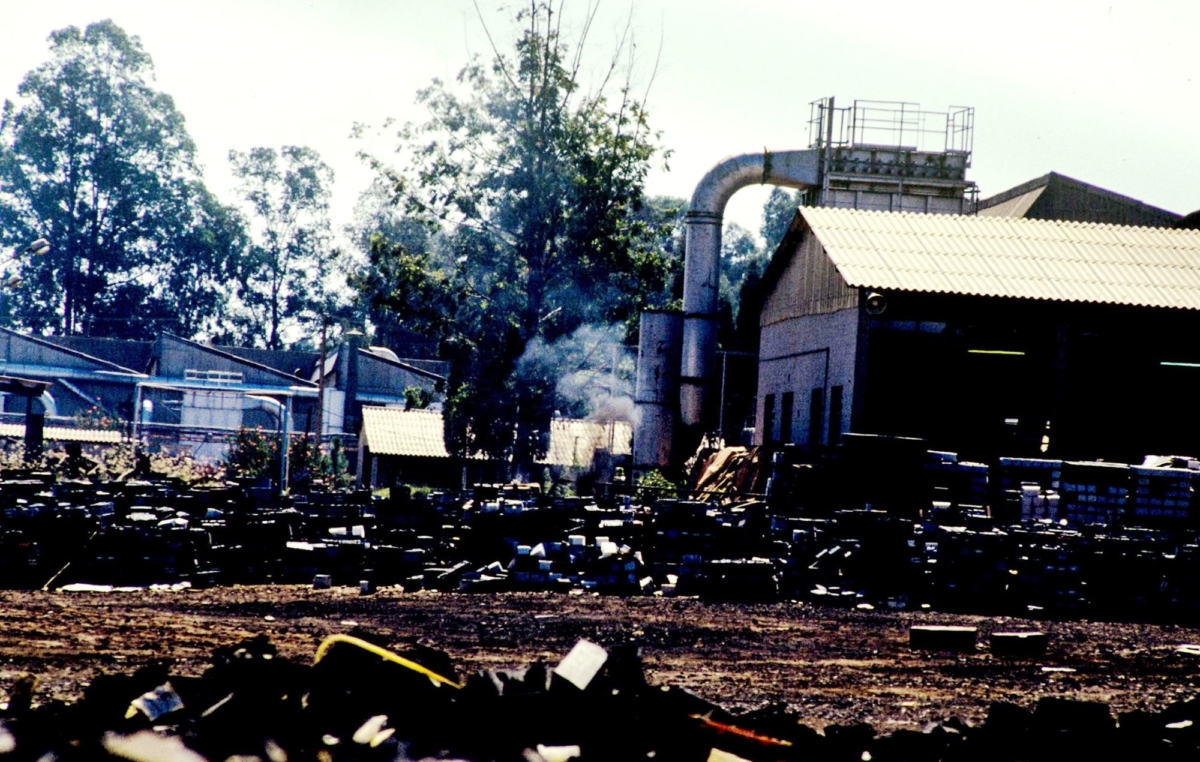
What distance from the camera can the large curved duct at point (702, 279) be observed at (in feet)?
108

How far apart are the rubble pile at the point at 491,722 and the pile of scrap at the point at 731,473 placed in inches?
654

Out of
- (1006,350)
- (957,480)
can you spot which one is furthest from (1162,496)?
(1006,350)

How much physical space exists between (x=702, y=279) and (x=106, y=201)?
4755cm

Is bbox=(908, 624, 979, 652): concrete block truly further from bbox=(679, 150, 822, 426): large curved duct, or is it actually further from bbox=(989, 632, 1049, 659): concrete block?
bbox=(679, 150, 822, 426): large curved duct

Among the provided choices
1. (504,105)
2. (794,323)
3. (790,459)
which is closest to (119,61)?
(504,105)

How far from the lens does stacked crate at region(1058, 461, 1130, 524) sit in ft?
68.2

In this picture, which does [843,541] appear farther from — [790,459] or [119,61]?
[119,61]

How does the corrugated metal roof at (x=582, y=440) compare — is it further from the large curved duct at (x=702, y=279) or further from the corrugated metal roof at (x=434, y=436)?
the large curved duct at (x=702, y=279)

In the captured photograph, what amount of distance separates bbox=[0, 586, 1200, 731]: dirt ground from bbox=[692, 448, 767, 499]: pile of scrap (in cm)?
894

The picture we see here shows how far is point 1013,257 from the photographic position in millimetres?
26875

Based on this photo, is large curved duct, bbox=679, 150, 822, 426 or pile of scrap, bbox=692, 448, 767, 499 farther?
→ large curved duct, bbox=679, 150, 822, 426

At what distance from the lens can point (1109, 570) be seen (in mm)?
17609

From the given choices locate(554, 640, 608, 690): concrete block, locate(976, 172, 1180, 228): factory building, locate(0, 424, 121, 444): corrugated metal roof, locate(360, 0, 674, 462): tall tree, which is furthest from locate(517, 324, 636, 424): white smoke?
locate(554, 640, 608, 690): concrete block

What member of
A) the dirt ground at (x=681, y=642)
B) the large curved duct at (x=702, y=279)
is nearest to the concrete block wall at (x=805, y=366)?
the large curved duct at (x=702, y=279)
